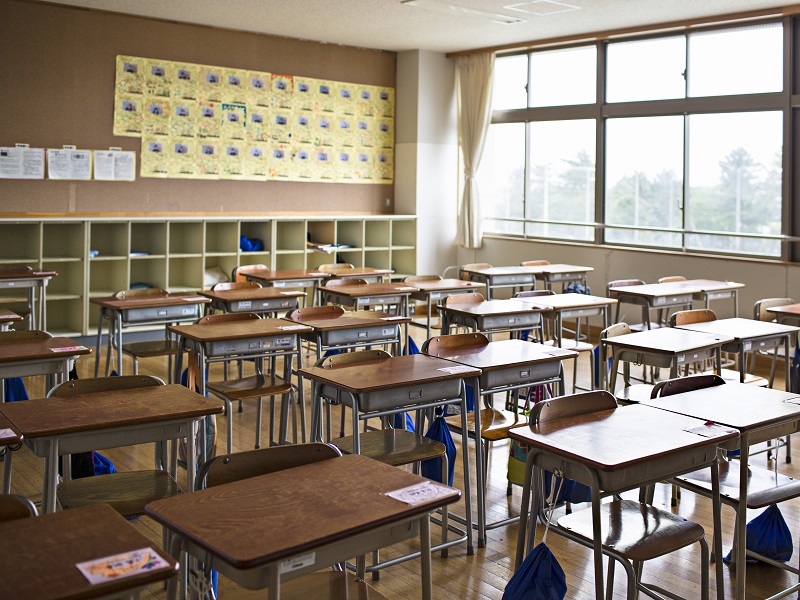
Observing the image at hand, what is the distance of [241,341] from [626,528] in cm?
234

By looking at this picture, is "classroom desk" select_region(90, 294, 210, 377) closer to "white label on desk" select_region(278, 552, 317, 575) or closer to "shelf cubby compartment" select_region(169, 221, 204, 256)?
"shelf cubby compartment" select_region(169, 221, 204, 256)

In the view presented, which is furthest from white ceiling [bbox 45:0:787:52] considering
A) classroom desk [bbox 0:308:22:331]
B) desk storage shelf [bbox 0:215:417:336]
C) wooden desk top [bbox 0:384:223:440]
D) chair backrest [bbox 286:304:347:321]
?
wooden desk top [bbox 0:384:223:440]

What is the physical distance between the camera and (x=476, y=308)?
5.50 m

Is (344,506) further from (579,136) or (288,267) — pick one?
(579,136)

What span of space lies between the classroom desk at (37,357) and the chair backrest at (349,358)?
3.59 feet

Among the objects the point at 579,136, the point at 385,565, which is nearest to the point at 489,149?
the point at 579,136

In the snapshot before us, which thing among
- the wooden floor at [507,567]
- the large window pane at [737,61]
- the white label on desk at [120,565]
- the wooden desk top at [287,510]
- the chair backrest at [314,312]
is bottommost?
the wooden floor at [507,567]

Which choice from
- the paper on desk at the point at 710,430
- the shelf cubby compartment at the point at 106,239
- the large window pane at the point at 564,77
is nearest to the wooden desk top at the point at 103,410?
the paper on desk at the point at 710,430

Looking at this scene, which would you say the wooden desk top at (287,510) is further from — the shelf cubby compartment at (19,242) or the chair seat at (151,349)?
the shelf cubby compartment at (19,242)

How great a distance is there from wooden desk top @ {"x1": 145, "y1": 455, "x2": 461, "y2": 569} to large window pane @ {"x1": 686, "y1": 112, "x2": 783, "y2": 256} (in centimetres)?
661

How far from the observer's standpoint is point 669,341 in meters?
4.58

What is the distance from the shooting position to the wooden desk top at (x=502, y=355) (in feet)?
12.3

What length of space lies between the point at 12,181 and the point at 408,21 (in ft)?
13.3

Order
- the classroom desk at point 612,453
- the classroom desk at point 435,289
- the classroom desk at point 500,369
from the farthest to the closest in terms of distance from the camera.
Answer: the classroom desk at point 435,289 → the classroom desk at point 500,369 → the classroom desk at point 612,453
